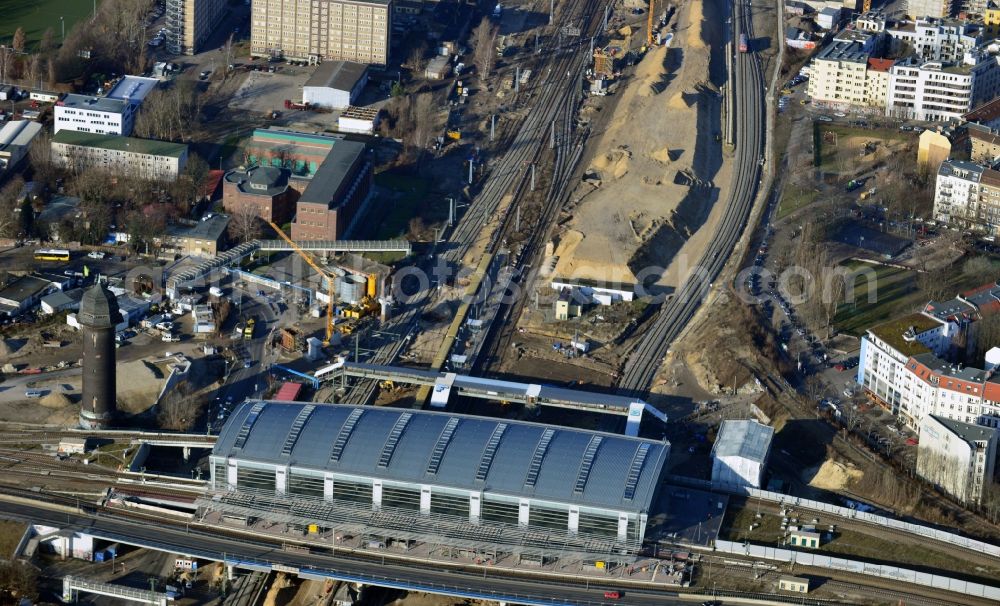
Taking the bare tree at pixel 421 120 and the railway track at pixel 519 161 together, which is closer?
the railway track at pixel 519 161

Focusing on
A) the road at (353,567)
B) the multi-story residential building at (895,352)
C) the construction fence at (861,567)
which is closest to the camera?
the road at (353,567)

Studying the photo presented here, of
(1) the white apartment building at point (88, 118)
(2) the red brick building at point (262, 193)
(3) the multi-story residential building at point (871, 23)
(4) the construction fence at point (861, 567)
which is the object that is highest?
(3) the multi-story residential building at point (871, 23)

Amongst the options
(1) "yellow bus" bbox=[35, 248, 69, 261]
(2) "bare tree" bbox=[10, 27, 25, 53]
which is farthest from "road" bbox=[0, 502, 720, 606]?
(2) "bare tree" bbox=[10, 27, 25, 53]

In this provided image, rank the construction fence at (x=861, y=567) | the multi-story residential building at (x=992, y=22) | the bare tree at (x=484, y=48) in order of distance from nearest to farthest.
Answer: the construction fence at (x=861, y=567), the bare tree at (x=484, y=48), the multi-story residential building at (x=992, y=22)

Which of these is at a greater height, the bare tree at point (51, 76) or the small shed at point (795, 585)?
the bare tree at point (51, 76)

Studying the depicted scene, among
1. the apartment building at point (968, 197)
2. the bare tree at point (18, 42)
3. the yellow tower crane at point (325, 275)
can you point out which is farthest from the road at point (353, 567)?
the bare tree at point (18, 42)

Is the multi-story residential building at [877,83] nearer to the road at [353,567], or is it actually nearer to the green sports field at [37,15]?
the green sports field at [37,15]
